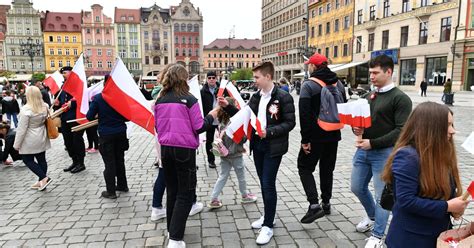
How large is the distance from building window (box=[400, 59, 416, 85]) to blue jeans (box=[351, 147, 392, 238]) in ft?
121

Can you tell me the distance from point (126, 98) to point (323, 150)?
2691mm

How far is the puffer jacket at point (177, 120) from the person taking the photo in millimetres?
3408

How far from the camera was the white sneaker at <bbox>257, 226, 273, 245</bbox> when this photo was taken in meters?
3.71

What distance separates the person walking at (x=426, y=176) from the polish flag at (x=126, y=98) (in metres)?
3.27

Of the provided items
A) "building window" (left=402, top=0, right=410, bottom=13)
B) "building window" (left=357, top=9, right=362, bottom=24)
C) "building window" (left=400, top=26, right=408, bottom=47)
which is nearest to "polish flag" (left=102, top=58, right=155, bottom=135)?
"building window" (left=400, top=26, right=408, bottom=47)

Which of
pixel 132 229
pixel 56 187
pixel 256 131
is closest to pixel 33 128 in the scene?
pixel 56 187

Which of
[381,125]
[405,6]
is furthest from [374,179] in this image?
[405,6]

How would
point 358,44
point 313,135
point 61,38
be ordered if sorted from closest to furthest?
point 313,135 < point 358,44 < point 61,38

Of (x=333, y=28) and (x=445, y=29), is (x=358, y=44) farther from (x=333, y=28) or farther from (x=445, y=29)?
(x=445, y=29)

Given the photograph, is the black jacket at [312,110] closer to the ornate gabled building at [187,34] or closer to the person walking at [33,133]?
the person walking at [33,133]

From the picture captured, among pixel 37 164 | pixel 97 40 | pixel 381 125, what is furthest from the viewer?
pixel 97 40

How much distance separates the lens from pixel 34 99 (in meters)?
5.52

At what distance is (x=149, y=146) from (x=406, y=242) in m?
8.37

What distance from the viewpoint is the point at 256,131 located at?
12.3 feet
